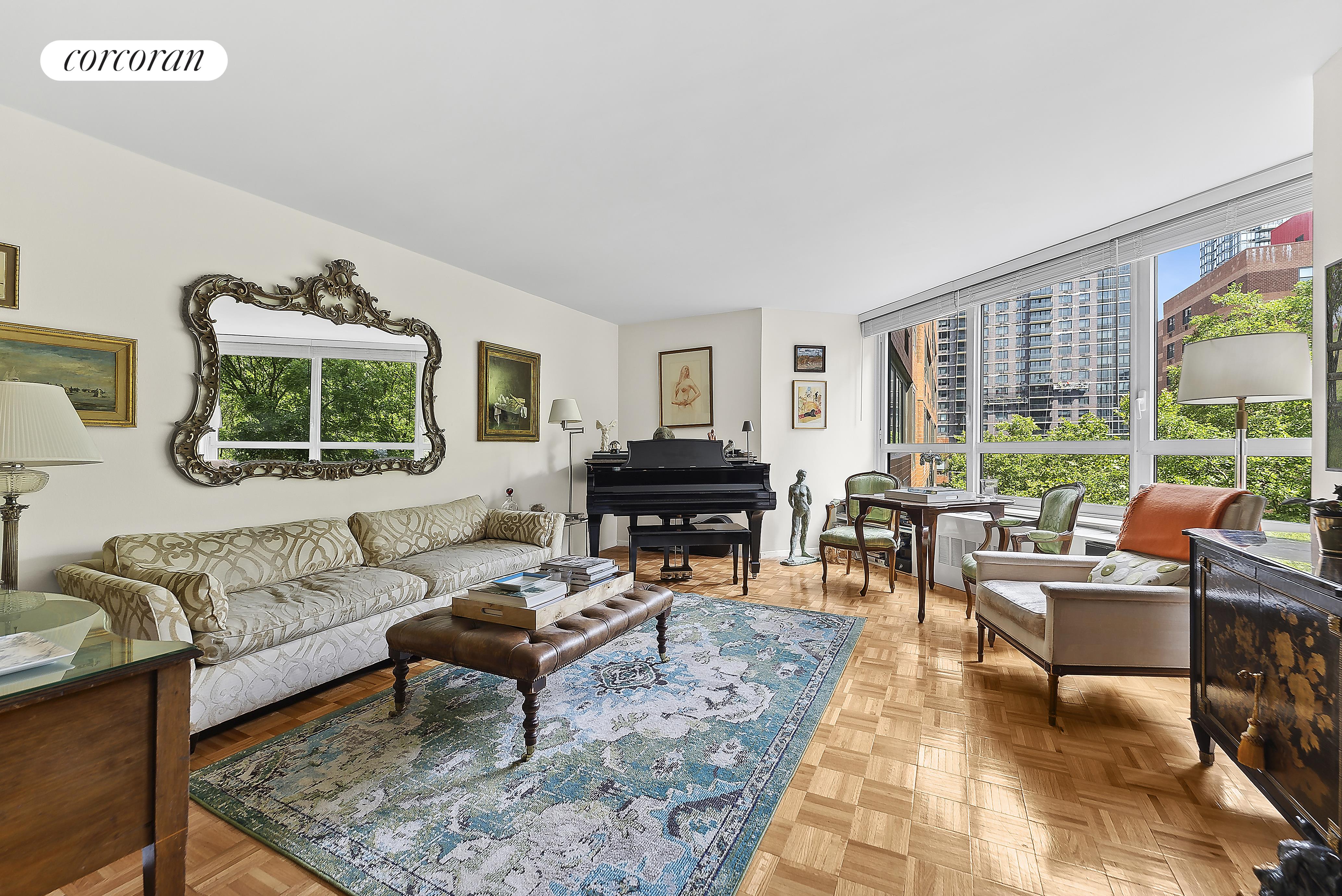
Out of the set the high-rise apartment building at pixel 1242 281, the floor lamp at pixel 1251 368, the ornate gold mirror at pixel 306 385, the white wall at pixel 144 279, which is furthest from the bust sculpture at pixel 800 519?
the white wall at pixel 144 279

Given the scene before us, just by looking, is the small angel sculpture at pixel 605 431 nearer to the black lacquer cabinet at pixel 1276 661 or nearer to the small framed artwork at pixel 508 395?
A: the small framed artwork at pixel 508 395

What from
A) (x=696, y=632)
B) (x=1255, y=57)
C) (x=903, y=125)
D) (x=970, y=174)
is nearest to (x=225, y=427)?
(x=696, y=632)

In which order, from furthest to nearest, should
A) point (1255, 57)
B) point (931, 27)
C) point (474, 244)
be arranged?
point (474, 244)
point (1255, 57)
point (931, 27)

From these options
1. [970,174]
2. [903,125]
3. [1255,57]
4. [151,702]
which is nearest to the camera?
[151,702]

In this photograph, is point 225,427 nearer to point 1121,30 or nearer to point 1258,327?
point 1121,30

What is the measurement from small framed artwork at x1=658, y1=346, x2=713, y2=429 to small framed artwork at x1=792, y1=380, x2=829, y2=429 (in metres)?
0.88

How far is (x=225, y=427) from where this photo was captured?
3.09m

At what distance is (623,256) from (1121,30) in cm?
302

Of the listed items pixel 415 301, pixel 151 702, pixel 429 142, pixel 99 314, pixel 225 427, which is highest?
pixel 429 142

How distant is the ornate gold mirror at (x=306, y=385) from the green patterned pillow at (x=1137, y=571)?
420cm

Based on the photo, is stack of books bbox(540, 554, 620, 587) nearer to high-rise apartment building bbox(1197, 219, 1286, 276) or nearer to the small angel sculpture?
the small angel sculpture

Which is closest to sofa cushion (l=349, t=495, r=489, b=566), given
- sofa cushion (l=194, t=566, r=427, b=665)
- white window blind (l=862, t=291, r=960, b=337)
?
sofa cushion (l=194, t=566, r=427, b=665)

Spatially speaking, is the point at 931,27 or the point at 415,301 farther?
the point at 415,301

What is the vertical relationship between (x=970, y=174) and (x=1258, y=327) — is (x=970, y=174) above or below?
above
